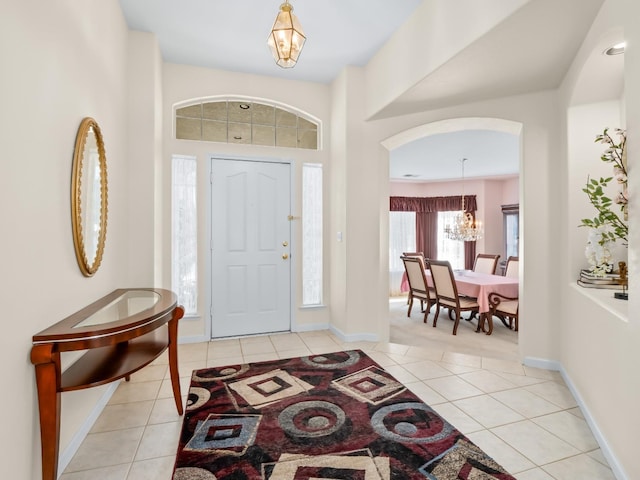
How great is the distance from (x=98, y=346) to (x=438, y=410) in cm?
208

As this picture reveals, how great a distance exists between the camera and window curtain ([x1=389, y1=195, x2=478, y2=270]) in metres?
8.41

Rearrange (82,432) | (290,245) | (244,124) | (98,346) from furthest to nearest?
(290,245) < (244,124) < (82,432) < (98,346)

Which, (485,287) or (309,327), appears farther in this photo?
(485,287)

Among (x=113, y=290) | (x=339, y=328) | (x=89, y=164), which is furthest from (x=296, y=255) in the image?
(x=89, y=164)

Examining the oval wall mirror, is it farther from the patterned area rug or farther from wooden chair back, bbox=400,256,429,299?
wooden chair back, bbox=400,256,429,299

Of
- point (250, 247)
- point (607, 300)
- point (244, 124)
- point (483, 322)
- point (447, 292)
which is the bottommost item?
point (483, 322)

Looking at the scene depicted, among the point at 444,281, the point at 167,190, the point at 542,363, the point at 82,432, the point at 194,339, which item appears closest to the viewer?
the point at 82,432

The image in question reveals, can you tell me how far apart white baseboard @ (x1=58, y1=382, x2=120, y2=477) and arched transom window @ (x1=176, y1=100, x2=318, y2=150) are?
2622 millimetres

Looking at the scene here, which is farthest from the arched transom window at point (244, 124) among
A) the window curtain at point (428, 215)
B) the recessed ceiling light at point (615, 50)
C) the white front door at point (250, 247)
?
the window curtain at point (428, 215)

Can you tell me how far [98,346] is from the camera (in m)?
1.56

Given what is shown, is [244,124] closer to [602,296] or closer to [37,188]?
[37,188]

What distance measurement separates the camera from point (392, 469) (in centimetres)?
176

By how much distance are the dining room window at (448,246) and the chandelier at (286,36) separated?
7404 mm

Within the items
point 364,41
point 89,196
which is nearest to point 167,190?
point 89,196
